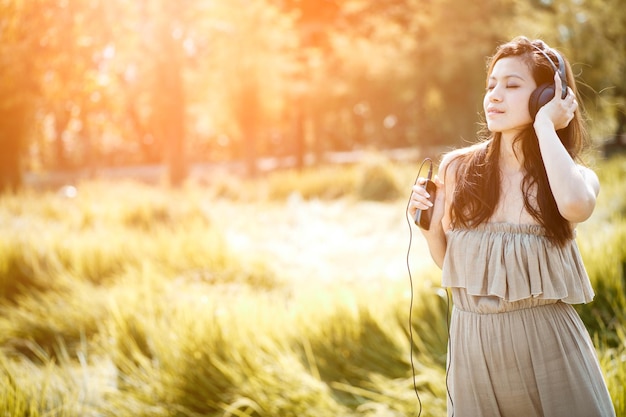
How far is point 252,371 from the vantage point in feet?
12.5

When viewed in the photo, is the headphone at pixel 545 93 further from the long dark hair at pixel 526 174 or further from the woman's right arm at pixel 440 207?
the woman's right arm at pixel 440 207

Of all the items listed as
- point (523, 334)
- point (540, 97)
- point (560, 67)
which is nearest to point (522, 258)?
point (523, 334)

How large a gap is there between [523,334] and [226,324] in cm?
253

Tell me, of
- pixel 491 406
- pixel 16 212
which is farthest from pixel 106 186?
pixel 491 406

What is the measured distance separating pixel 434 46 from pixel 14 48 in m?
14.1

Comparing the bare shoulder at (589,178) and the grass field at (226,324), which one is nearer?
the bare shoulder at (589,178)

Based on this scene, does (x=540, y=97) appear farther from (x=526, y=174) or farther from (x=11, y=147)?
(x=11, y=147)

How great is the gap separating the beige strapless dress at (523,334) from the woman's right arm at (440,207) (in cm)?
16

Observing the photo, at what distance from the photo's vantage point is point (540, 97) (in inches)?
78.5

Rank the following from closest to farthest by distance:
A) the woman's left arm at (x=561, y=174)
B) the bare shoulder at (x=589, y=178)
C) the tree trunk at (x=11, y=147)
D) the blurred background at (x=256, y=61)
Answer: the woman's left arm at (x=561, y=174) < the bare shoulder at (x=589, y=178) < the blurred background at (x=256, y=61) < the tree trunk at (x=11, y=147)

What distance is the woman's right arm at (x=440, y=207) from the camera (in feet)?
7.23

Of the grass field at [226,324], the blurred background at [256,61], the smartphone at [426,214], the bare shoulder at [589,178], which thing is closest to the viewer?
the bare shoulder at [589,178]

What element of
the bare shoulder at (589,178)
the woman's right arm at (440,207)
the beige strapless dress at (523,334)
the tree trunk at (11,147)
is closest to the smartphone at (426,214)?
the woman's right arm at (440,207)

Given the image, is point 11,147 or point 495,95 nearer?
point 495,95
